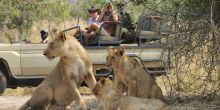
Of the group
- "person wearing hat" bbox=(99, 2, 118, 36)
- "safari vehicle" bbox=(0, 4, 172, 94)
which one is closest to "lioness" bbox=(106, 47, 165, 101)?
"safari vehicle" bbox=(0, 4, 172, 94)

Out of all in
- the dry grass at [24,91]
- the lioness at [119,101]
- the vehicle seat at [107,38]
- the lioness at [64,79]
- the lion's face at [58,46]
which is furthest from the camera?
the dry grass at [24,91]

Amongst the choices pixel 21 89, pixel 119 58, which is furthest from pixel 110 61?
pixel 21 89

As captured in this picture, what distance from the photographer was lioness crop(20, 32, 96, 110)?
31.5 feet

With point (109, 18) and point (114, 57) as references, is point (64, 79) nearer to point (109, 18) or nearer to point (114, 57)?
point (114, 57)

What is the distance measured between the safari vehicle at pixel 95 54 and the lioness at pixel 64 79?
3692 millimetres

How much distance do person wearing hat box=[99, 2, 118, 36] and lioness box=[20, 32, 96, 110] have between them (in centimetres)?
383

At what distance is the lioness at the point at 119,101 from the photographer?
8508 mm

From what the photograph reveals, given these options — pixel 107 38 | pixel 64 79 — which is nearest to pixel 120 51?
pixel 64 79

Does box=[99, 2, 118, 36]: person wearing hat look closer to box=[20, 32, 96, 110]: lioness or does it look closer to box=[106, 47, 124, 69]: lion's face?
box=[20, 32, 96, 110]: lioness

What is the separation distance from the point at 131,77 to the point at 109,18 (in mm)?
4502

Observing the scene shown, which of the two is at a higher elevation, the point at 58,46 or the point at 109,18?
the point at 58,46

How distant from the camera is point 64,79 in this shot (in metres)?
9.66

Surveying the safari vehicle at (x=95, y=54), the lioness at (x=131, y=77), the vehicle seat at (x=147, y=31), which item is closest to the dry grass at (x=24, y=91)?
the safari vehicle at (x=95, y=54)

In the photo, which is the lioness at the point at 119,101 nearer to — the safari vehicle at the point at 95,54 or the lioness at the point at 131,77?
the lioness at the point at 131,77
